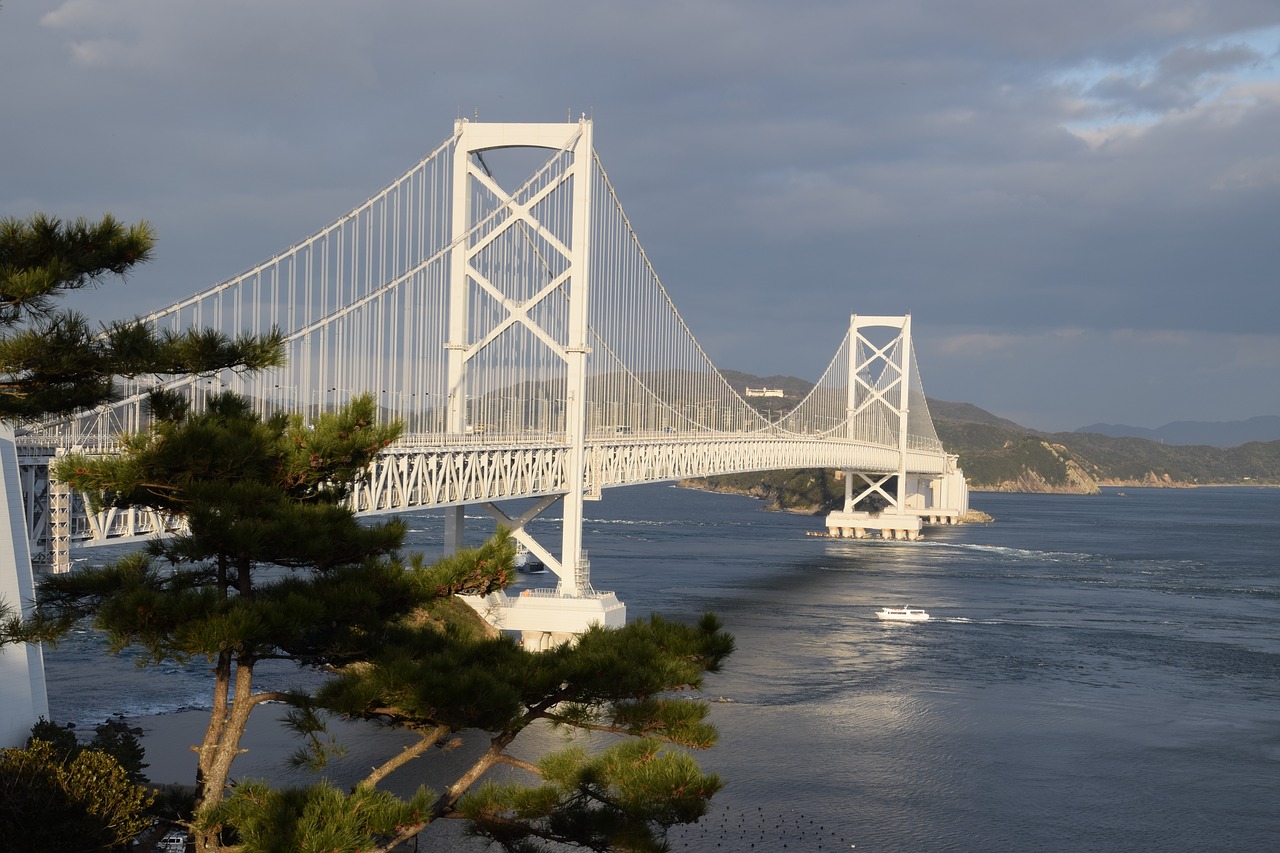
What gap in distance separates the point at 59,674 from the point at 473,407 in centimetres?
916

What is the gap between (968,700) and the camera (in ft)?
86.1

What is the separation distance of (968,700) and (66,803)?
19298mm

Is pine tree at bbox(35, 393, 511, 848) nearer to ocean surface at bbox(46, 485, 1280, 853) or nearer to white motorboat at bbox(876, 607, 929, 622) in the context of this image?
ocean surface at bbox(46, 485, 1280, 853)

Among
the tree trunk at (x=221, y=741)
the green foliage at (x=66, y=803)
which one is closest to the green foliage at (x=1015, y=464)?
the green foliage at (x=66, y=803)

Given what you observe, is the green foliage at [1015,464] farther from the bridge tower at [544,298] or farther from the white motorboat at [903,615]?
the bridge tower at [544,298]

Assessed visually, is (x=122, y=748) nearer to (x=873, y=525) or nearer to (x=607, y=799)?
(x=607, y=799)

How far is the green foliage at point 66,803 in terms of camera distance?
9797 millimetres

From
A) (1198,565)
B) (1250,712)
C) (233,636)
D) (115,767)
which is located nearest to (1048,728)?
(1250,712)

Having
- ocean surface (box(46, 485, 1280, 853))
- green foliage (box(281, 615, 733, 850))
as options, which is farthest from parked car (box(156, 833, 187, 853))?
green foliage (box(281, 615, 733, 850))

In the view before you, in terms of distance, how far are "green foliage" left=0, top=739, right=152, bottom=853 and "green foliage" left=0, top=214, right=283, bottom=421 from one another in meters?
3.00

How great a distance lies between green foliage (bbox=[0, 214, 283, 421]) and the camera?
26.9 feet

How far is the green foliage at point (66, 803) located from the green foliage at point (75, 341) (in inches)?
118

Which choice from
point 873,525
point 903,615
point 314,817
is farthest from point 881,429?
point 314,817

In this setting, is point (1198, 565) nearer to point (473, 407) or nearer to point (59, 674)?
point (473, 407)
